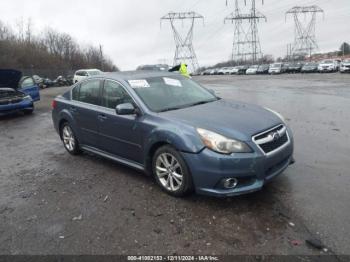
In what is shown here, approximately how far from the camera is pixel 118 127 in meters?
4.93

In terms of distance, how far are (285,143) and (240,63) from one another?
74291 millimetres

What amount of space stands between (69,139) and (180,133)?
10.5 feet

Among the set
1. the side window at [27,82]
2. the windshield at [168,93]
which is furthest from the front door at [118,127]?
the side window at [27,82]

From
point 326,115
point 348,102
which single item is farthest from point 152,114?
point 348,102

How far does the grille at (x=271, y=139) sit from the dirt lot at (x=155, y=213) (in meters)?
0.63

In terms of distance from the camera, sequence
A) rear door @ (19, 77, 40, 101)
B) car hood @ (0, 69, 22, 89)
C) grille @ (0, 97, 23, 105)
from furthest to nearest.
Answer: rear door @ (19, 77, 40, 101) → car hood @ (0, 69, 22, 89) → grille @ (0, 97, 23, 105)

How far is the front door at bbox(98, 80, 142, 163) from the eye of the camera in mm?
4676

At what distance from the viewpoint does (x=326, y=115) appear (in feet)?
32.5

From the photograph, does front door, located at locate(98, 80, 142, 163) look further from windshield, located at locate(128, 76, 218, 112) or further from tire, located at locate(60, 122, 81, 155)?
tire, located at locate(60, 122, 81, 155)

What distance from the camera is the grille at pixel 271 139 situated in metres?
3.91

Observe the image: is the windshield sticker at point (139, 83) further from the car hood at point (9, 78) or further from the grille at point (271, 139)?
the car hood at point (9, 78)

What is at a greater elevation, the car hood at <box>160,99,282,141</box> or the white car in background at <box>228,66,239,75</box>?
the white car in background at <box>228,66,239,75</box>

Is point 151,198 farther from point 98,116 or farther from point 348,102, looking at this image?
point 348,102

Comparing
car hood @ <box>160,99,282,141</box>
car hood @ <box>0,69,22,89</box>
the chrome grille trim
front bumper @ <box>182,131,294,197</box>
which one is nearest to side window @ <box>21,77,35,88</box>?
car hood @ <box>0,69,22,89</box>
